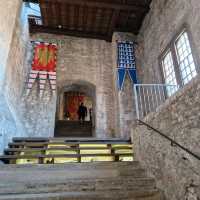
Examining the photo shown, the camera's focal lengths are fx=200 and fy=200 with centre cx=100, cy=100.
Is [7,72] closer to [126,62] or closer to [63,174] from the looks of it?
[63,174]

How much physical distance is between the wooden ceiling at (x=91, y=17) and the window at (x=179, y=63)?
2443 mm

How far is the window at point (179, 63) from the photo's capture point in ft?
16.4

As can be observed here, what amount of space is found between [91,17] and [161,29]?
288cm

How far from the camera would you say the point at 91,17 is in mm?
7801

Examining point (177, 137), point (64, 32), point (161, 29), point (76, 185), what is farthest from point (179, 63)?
point (64, 32)

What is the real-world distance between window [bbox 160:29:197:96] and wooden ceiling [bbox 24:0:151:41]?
2.44 meters

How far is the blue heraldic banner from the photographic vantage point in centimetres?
743

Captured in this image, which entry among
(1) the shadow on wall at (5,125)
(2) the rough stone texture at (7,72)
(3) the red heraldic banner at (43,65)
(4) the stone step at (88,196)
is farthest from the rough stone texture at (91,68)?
(4) the stone step at (88,196)

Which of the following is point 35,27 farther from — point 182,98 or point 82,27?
point 182,98

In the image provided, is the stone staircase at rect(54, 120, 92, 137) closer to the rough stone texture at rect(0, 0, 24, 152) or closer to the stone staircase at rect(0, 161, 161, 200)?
the rough stone texture at rect(0, 0, 24, 152)

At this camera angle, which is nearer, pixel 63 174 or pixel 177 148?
pixel 177 148

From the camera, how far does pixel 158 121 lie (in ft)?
10.1

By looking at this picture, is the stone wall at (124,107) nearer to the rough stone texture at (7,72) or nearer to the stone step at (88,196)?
the rough stone texture at (7,72)

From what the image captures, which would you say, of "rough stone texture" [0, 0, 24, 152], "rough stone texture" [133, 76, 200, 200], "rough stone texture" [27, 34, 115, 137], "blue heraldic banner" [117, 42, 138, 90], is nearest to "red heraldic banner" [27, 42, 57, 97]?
"rough stone texture" [27, 34, 115, 137]
